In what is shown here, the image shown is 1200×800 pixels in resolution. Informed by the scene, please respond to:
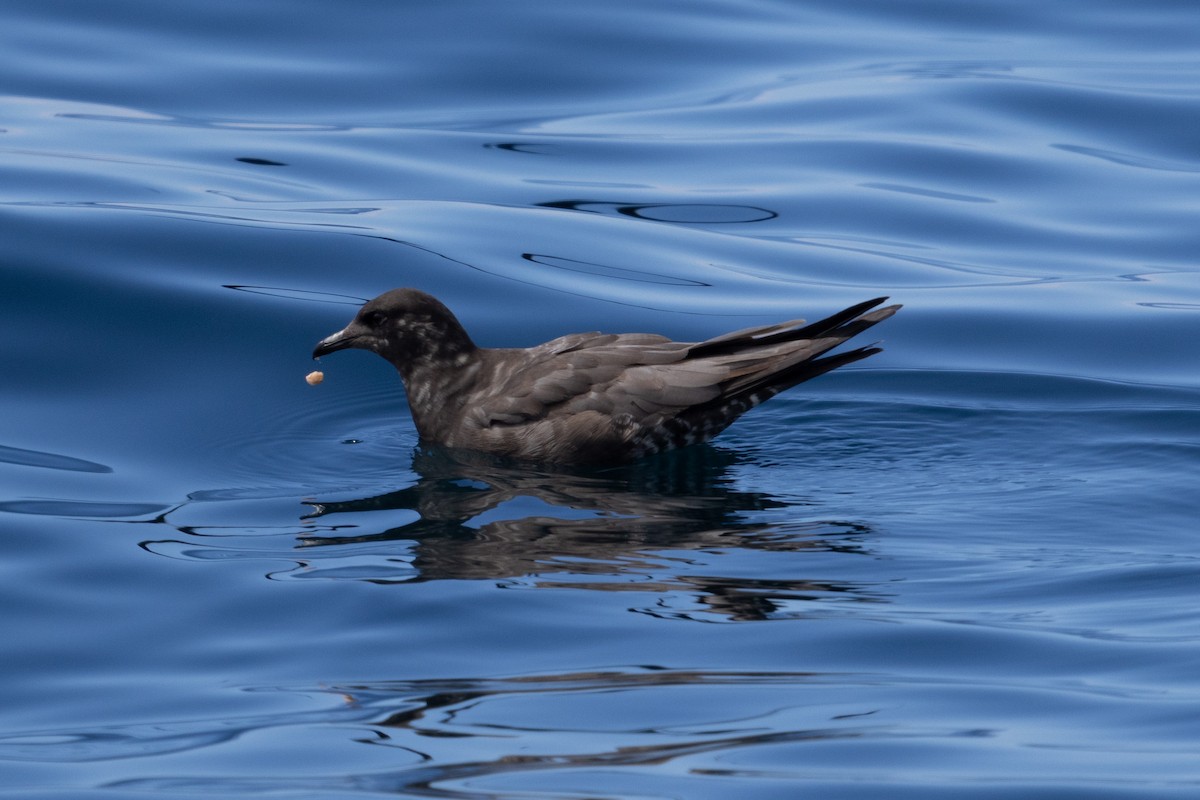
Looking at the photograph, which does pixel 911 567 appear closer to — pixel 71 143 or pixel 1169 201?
pixel 1169 201

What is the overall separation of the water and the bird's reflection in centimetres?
3

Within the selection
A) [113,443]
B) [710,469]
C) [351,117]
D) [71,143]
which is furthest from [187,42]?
[710,469]

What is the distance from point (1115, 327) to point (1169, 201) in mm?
3259

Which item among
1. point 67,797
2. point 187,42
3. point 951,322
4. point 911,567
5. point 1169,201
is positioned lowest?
point 67,797

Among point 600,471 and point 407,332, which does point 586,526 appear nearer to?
point 600,471

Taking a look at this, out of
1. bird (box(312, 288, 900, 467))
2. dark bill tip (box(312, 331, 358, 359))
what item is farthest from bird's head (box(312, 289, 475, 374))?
bird (box(312, 288, 900, 467))

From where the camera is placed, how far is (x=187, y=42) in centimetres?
1677

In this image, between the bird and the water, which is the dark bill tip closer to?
the water

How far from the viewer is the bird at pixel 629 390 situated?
8.53m

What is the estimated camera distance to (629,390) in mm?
8547

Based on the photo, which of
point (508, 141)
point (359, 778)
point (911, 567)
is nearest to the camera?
point (359, 778)

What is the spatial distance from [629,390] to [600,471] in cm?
44

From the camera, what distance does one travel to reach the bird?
8.53m

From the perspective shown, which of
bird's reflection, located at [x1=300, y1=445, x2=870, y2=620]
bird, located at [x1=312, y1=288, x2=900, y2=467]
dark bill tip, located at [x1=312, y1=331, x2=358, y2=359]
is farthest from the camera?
dark bill tip, located at [x1=312, y1=331, x2=358, y2=359]
